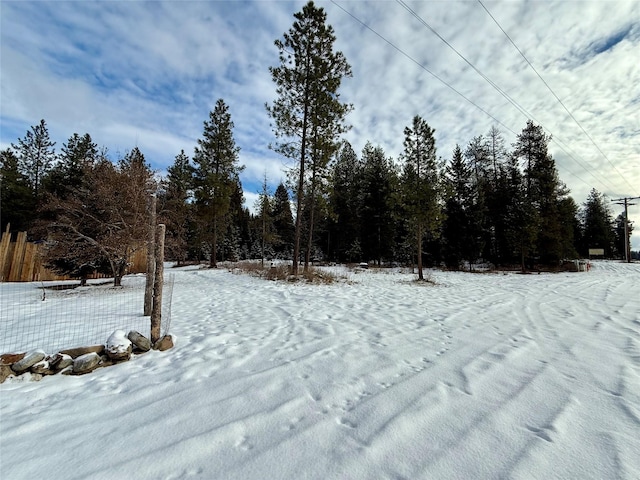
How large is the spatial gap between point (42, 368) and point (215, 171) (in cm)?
2181

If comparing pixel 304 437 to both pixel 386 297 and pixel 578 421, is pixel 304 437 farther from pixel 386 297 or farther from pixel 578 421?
pixel 386 297

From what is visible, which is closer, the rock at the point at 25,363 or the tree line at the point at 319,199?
the rock at the point at 25,363

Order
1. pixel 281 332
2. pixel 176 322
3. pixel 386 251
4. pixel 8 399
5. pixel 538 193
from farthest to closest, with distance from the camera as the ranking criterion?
pixel 386 251, pixel 538 193, pixel 176 322, pixel 281 332, pixel 8 399

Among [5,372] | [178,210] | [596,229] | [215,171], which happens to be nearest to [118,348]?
[5,372]

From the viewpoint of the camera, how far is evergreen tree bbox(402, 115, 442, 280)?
1577 cm

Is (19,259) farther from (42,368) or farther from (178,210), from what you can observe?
(42,368)

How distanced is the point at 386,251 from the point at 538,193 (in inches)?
523

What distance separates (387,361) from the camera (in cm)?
390

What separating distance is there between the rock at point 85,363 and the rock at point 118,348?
0.17 m

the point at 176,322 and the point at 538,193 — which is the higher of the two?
the point at 538,193

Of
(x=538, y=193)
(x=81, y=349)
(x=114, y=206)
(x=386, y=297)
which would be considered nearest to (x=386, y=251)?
(x=538, y=193)

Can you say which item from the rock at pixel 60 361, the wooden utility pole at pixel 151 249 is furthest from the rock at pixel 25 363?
the wooden utility pole at pixel 151 249

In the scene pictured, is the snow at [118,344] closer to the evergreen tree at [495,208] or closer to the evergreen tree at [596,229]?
the evergreen tree at [495,208]

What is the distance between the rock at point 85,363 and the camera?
3.70 metres
